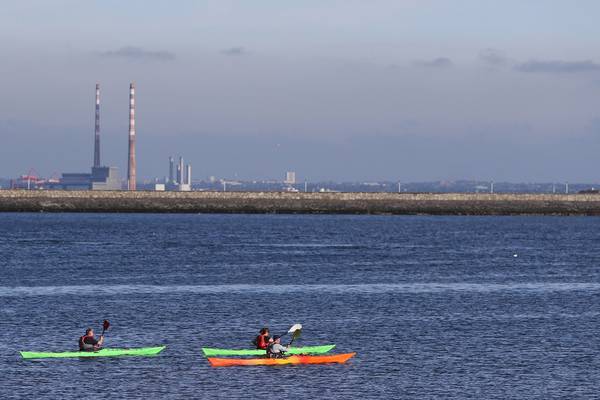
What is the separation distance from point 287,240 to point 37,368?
97.1 meters

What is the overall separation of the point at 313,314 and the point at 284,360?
17.8m

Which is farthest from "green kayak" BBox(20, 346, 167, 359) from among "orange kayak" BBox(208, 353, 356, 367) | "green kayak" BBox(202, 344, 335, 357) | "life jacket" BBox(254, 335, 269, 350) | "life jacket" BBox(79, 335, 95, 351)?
"life jacket" BBox(254, 335, 269, 350)

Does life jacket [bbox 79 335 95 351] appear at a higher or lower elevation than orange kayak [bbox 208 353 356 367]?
higher

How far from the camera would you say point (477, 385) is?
161ft

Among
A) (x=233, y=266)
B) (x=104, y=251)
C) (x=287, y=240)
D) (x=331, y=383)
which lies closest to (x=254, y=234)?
(x=287, y=240)

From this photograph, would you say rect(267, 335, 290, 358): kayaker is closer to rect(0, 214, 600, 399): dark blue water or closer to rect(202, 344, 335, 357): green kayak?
rect(202, 344, 335, 357): green kayak

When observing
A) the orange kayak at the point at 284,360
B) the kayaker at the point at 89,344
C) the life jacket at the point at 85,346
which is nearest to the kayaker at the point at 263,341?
the orange kayak at the point at 284,360

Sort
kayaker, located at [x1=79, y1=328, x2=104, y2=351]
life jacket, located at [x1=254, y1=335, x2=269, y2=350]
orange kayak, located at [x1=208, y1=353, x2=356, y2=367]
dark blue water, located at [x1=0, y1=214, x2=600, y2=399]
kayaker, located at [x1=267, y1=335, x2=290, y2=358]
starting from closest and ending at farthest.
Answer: dark blue water, located at [x1=0, y1=214, x2=600, y2=399], orange kayak, located at [x1=208, y1=353, x2=356, y2=367], kayaker, located at [x1=267, y1=335, x2=290, y2=358], life jacket, located at [x1=254, y1=335, x2=269, y2=350], kayaker, located at [x1=79, y1=328, x2=104, y2=351]

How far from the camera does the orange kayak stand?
Answer: 172 feet

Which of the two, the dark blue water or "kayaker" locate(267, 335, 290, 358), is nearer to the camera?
the dark blue water

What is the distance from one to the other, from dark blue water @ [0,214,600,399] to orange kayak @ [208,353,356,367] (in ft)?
1.29

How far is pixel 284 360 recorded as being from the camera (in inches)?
2098

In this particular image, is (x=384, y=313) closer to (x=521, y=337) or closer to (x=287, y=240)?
(x=521, y=337)

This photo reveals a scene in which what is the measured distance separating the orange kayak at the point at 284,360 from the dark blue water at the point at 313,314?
0.39 metres
